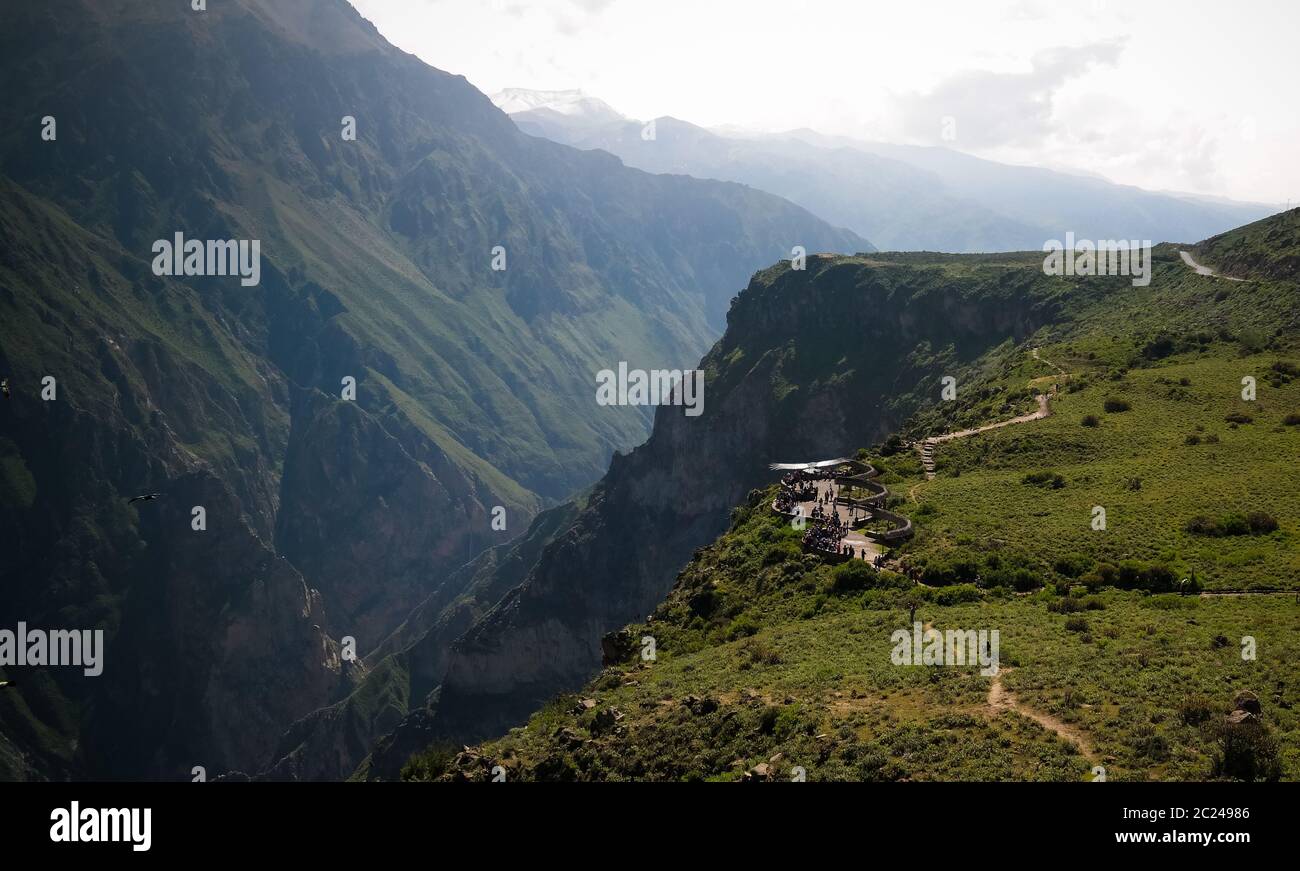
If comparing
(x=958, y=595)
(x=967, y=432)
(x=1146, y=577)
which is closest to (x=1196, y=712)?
(x=958, y=595)

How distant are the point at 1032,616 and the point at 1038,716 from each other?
44.6ft

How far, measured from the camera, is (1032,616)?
146 feet

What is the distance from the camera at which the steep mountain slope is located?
3003cm

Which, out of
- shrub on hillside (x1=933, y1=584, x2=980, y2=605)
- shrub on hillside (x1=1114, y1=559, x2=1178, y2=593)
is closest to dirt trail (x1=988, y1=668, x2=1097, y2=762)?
shrub on hillside (x1=933, y1=584, x2=980, y2=605)

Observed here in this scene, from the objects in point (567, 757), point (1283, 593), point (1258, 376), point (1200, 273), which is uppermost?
Result: point (1200, 273)

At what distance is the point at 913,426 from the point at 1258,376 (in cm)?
3554

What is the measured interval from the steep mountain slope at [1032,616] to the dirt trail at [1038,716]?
111mm

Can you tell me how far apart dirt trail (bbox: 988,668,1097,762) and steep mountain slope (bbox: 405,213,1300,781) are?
111 millimetres

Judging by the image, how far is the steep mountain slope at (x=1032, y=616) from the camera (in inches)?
1182

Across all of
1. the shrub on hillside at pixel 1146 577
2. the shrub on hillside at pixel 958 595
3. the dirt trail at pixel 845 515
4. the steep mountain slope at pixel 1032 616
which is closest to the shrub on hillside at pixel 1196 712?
the steep mountain slope at pixel 1032 616

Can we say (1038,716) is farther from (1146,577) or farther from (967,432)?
(967,432)
